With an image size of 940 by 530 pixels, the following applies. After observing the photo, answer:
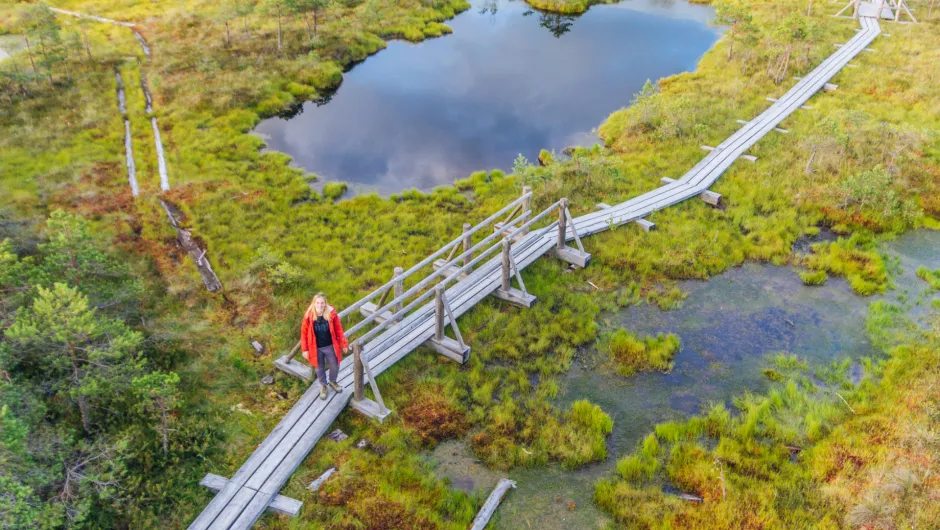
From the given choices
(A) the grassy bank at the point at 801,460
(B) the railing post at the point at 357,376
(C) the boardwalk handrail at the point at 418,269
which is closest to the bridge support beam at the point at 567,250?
(C) the boardwalk handrail at the point at 418,269

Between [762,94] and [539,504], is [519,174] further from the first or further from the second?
[762,94]

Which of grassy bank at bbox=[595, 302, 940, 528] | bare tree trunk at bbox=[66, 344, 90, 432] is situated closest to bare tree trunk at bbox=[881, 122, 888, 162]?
grassy bank at bbox=[595, 302, 940, 528]

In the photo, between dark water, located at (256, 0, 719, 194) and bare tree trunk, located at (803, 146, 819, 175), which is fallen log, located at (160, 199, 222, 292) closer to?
dark water, located at (256, 0, 719, 194)

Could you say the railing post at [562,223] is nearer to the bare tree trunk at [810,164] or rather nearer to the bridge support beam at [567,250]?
the bridge support beam at [567,250]

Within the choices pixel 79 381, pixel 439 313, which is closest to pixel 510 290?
pixel 439 313

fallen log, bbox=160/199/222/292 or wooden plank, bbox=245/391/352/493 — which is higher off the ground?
fallen log, bbox=160/199/222/292

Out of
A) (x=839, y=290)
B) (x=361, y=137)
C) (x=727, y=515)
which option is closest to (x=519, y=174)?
(x=361, y=137)
